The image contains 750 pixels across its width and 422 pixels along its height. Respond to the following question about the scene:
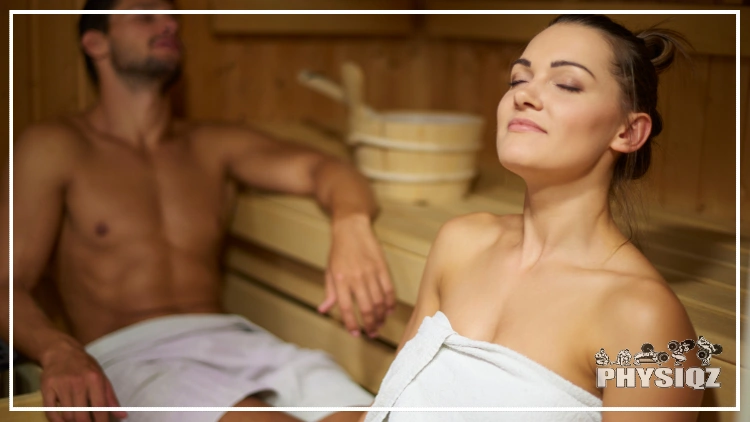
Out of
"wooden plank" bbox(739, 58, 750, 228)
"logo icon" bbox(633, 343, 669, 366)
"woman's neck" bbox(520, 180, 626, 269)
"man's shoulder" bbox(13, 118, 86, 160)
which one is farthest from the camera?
"man's shoulder" bbox(13, 118, 86, 160)

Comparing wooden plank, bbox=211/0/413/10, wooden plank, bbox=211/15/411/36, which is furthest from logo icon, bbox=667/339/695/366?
wooden plank, bbox=211/15/411/36

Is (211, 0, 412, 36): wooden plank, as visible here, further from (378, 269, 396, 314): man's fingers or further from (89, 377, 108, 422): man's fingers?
(89, 377, 108, 422): man's fingers

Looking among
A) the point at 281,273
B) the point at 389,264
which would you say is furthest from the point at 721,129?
the point at 281,273

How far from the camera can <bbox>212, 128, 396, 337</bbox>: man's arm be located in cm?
145

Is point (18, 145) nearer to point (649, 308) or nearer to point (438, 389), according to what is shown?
point (438, 389)

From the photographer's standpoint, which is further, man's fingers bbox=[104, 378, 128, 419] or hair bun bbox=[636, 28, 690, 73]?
man's fingers bbox=[104, 378, 128, 419]

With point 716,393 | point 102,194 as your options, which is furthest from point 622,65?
point 102,194

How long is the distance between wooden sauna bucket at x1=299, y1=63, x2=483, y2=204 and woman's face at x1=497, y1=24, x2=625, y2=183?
0.72 m

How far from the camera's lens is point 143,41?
1699 mm

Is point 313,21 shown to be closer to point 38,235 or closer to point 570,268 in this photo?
point 38,235

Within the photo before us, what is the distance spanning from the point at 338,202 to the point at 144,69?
0.50m

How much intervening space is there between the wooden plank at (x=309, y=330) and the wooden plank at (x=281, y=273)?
0.9 inches

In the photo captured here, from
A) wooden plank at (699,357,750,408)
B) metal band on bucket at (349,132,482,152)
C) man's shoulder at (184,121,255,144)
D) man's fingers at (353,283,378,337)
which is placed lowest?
man's fingers at (353,283,378,337)

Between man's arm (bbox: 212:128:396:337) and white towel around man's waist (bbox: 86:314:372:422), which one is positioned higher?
man's arm (bbox: 212:128:396:337)
